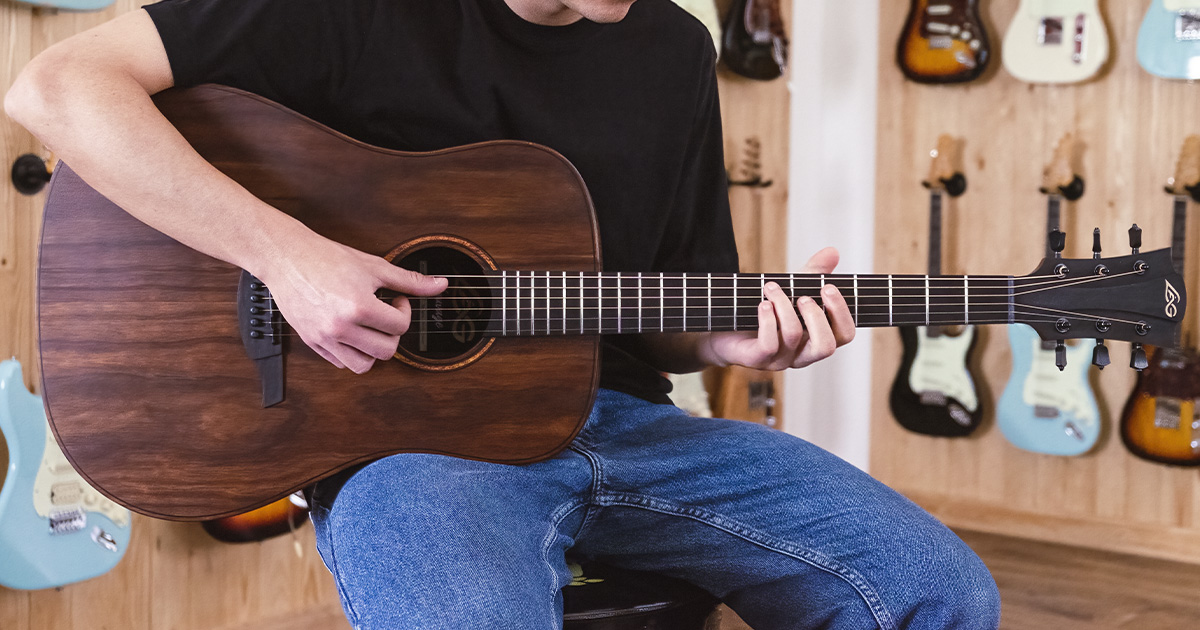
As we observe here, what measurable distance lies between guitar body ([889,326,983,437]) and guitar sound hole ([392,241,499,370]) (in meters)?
2.35

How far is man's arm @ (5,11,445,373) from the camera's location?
3.31 feet

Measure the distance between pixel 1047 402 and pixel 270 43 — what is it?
8.53 feet

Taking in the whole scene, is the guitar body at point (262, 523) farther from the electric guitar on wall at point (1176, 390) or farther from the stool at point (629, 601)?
the electric guitar on wall at point (1176, 390)

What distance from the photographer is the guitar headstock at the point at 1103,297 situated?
123 cm

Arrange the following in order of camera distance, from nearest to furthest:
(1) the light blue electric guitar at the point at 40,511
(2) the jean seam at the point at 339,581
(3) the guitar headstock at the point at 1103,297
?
(2) the jean seam at the point at 339,581
(3) the guitar headstock at the point at 1103,297
(1) the light blue electric guitar at the point at 40,511

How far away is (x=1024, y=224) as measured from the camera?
303cm

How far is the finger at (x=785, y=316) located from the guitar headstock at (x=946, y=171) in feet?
7.18

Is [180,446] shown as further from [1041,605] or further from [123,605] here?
[1041,605]

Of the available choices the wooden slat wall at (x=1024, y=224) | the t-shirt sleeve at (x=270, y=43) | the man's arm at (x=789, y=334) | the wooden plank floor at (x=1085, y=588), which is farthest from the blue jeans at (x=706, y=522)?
the wooden slat wall at (x=1024, y=224)

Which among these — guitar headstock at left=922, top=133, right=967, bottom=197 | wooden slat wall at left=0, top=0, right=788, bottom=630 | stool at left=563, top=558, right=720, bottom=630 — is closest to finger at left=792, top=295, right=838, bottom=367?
stool at left=563, top=558, right=720, bottom=630

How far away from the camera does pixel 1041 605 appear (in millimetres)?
2428

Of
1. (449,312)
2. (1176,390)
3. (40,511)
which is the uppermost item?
(449,312)

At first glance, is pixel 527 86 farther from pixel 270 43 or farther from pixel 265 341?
pixel 265 341

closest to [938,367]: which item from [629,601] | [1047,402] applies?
[1047,402]
